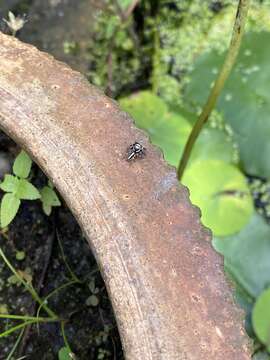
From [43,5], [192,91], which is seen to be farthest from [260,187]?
[43,5]

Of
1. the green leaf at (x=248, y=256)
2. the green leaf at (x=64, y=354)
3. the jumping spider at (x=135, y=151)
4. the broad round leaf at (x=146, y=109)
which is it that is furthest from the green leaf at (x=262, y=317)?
the jumping spider at (x=135, y=151)

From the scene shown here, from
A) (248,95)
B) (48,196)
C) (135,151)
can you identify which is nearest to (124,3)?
(248,95)

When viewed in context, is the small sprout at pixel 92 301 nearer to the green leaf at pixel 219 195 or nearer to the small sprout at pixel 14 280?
the small sprout at pixel 14 280

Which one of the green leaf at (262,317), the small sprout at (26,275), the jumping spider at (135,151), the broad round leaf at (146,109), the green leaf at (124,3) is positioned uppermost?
the jumping spider at (135,151)

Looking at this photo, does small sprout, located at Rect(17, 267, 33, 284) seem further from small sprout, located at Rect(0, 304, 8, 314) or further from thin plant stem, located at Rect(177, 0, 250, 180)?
thin plant stem, located at Rect(177, 0, 250, 180)

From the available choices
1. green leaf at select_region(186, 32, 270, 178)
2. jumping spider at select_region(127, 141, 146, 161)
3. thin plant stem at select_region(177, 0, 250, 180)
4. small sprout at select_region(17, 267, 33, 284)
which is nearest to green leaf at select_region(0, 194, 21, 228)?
small sprout at select_region(17, 267, 33, 284)

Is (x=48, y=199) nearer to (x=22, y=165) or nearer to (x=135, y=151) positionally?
(x=22, y=165)
